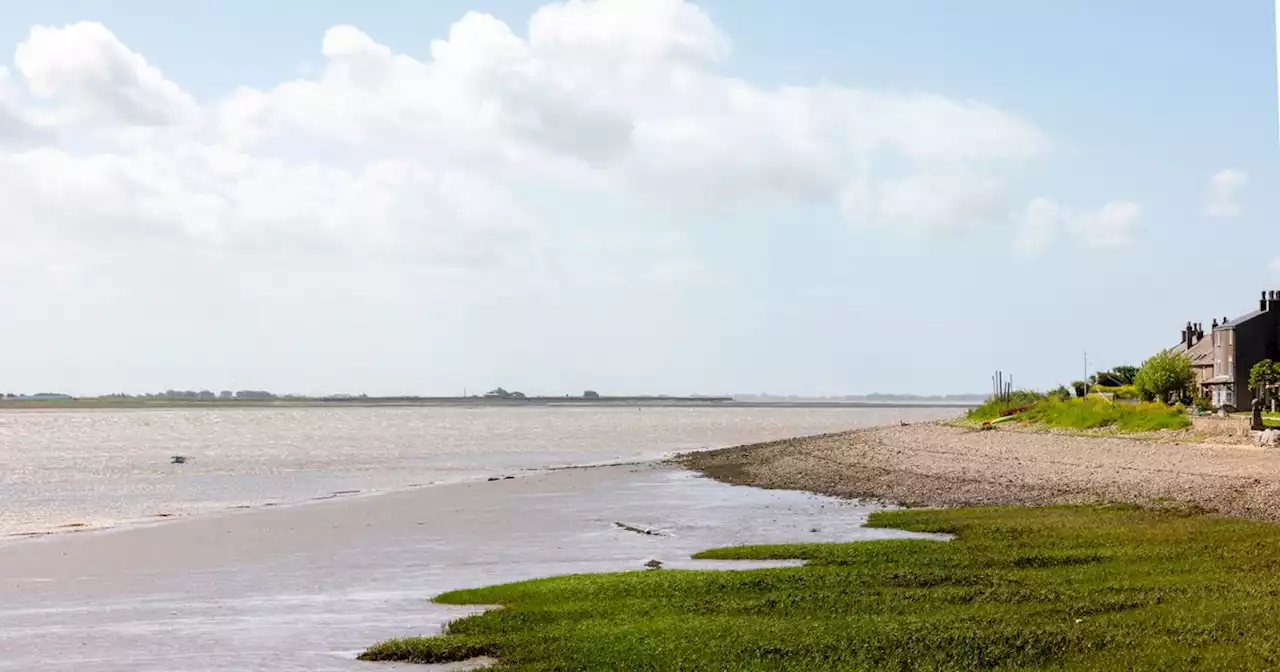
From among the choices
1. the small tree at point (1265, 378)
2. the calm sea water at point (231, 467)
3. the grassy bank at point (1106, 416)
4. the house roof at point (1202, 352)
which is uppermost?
the house roof at point (1202, 352)

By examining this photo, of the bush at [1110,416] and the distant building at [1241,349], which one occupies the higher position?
the distant building at [1241,349]

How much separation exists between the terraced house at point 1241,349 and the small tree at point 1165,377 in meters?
4.71

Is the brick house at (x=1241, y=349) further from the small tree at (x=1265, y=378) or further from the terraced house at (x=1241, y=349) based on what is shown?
the small tree at (x=1265, y=378)

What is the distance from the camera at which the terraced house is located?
299ft

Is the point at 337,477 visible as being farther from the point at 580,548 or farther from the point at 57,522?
the point at 580,548

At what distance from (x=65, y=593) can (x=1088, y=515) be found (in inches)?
910

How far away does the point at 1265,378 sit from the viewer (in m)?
79.4

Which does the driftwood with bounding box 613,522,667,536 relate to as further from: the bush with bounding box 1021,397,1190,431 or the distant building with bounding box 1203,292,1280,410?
the distant building with bounding box 1203,292,1280,410

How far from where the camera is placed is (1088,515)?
1150 inches

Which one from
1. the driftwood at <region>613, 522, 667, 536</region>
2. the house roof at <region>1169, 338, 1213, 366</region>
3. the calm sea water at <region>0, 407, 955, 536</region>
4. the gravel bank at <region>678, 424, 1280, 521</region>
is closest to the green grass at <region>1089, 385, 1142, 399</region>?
the house roof at <region>1169, 338, 1213, 366</region>

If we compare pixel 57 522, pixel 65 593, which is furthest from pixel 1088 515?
pixel 57 522

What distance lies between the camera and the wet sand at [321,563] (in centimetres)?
1811

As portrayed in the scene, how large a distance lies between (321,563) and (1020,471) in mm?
28937

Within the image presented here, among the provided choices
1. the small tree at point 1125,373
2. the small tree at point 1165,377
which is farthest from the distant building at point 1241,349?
the small tree at point 1125,373
